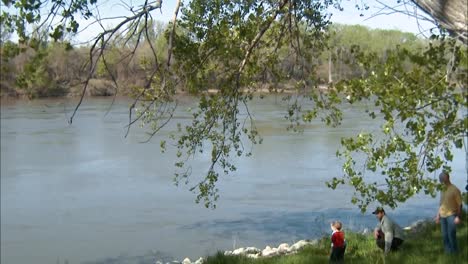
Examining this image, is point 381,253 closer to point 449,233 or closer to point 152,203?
point 449,233

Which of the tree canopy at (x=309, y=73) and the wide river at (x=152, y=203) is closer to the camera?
the tree canopy at (x=309, y=73)

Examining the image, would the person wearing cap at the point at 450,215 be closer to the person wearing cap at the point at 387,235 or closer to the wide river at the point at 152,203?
the person wearing cap at the point at 387,235

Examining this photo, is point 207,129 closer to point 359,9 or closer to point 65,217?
→ point 359,9

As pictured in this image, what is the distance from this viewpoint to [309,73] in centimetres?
695

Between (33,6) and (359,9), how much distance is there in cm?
314

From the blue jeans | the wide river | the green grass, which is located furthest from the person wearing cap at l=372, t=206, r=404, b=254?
the wide river

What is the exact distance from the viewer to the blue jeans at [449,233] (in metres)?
6.40

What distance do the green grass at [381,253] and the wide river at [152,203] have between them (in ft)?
7.41

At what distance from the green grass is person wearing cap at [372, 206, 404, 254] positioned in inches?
3.6

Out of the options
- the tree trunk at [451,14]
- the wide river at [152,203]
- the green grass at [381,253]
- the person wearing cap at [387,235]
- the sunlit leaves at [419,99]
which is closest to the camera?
the tree trunk at [451,14]

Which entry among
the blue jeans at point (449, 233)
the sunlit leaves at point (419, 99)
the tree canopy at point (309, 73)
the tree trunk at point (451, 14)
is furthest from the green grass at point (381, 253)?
the tree trunk at point (451, 14)

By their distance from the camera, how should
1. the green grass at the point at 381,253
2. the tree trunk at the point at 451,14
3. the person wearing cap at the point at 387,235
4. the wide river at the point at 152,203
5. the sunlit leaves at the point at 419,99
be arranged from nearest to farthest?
the tree trunk at the point at 451,14, the sunlit leaves at the point at 419,99, the green grass at the point at 381,253, the person wearing cap at the point at 387,235, the wide river at the point at 152,203

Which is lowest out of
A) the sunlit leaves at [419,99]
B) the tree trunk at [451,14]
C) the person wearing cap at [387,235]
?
the person wearing cap at [387,235]

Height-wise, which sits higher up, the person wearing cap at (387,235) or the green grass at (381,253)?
the person wearing cap at (387,235)
